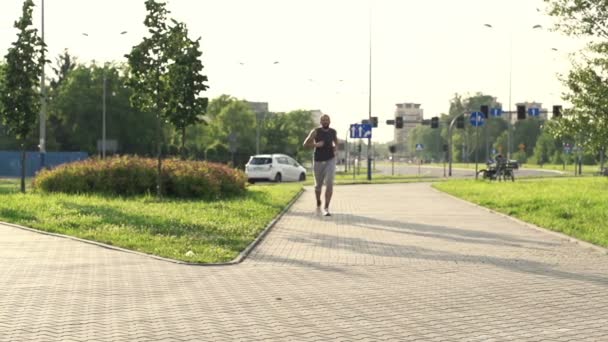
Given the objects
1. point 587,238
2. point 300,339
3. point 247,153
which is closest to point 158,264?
point 300,339

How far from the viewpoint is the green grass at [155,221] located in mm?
11078

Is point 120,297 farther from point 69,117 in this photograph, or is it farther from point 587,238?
point 69,117

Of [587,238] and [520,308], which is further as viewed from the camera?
[587,238]

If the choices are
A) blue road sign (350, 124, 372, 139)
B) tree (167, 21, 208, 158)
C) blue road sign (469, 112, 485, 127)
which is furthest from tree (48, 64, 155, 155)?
tree (167, 21, 208, 158)

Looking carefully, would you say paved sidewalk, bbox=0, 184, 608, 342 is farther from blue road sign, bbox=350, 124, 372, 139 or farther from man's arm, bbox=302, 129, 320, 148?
blue road sign, bbox=350, 124, 372, 139

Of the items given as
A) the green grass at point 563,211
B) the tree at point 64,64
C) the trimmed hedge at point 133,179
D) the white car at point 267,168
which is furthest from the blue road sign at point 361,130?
the tree at point 64,64

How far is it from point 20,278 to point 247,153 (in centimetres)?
6013

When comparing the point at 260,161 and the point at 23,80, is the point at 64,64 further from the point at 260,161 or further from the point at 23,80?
the point at 23,80

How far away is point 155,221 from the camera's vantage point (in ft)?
46.1

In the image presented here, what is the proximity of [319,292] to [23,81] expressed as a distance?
55.2 feet

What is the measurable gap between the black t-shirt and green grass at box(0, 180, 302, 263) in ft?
4.91

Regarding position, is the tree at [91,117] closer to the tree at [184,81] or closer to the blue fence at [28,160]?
the blue fence at [28,160]

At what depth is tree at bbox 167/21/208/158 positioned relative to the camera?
66.7 feet

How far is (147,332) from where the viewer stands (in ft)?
20.1
